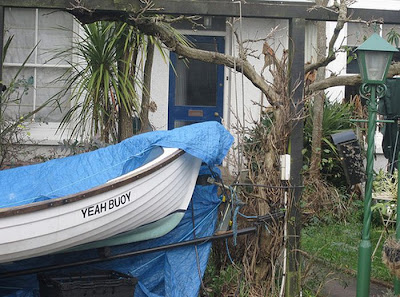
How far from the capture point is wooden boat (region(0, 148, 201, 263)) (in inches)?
218

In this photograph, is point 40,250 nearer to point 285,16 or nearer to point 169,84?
point 285,16

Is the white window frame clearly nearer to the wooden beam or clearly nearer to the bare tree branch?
the bare tree branch

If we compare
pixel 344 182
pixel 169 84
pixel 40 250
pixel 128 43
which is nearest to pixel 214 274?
pixel 40 250

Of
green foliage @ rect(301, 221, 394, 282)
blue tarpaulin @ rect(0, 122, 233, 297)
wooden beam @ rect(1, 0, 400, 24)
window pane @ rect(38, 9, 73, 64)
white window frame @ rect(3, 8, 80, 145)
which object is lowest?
green foliage @ rect(301, 221, 394, 282)

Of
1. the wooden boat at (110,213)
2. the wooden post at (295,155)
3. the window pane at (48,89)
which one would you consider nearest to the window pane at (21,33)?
the window pane at (48,89)

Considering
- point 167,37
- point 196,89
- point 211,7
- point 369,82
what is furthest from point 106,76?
point 196,89

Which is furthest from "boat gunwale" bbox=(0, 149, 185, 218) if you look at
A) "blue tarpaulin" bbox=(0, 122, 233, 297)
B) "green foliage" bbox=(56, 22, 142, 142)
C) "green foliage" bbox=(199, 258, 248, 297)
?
"green foliage" bbox=(56, 22, 142, 142)

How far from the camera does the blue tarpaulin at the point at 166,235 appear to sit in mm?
6348

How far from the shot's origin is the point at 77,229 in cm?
575

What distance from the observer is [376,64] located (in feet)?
20.4

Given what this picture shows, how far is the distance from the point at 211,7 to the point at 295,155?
5.13ft

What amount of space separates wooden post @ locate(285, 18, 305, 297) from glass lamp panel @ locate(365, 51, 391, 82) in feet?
2.14

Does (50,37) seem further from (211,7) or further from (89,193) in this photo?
(89,193)

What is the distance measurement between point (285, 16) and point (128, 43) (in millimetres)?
2901
